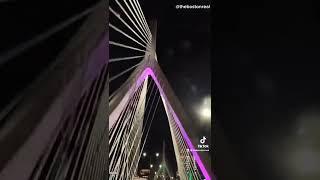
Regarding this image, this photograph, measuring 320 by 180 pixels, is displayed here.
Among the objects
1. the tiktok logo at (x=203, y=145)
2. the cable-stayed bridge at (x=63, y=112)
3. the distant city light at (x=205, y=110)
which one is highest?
the distant city light at (x=205, y=110)

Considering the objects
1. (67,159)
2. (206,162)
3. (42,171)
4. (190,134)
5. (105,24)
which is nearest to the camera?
(42,171)

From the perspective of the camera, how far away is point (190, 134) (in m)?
3.32

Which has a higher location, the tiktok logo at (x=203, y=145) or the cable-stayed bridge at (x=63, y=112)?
the tiktok logo at (x=203, y=145)

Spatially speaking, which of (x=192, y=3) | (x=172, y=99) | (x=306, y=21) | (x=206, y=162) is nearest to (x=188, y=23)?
(x=192, y=3)

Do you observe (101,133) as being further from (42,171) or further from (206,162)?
(206,162)

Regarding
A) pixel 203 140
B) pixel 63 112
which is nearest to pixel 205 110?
pixel 203 140

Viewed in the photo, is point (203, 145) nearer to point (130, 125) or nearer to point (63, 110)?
point (130, 125)

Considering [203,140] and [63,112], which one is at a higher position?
[203,140]

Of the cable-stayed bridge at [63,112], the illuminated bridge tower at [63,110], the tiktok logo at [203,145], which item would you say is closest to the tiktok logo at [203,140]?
the tiktok logo at [203,145]

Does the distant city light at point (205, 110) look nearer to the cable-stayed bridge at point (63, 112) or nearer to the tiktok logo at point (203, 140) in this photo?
the tiktok logo at point (203, 140)

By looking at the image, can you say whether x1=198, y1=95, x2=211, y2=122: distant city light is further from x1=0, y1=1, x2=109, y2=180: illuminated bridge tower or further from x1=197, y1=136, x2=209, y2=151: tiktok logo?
x1=0, y1=1, x2=109, y2=180: illuminated bridge tower

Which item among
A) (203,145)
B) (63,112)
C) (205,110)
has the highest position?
(205,110)

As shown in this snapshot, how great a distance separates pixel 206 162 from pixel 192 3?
166 cm

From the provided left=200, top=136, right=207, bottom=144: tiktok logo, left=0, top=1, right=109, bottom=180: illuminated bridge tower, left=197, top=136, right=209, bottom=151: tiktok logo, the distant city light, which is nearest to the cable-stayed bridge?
left=0, top=1, right=109, bottom=180: illuminated bridge tower
